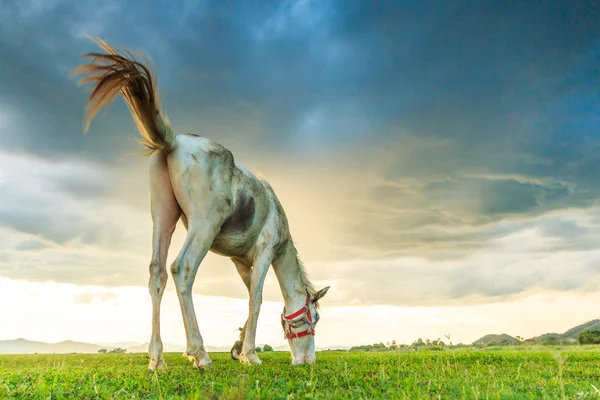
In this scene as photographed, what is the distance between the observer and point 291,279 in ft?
32.1

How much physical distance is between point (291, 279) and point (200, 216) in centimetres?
285

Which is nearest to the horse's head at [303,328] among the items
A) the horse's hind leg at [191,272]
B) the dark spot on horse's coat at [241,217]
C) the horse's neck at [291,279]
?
the horse's neck at [291,279]

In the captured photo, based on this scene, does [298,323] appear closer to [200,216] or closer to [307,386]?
[200,216]

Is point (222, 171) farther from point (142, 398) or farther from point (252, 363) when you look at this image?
point (142, 398)

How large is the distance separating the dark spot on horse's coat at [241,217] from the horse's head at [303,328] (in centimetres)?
202

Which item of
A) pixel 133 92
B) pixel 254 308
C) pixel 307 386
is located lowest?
pixel 307 386

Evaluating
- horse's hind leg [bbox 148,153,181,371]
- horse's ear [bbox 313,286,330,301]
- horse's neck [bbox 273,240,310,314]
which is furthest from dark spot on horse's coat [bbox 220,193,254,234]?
horse's ear [bbox 313,286,330,301]

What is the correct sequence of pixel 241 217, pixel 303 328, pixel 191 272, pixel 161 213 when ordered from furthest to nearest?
pixel 303 328, pixel 241 217, pixel 161 213, pixel 191 272

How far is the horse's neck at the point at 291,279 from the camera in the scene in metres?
9.62

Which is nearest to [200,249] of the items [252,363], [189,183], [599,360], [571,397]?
[189,183]

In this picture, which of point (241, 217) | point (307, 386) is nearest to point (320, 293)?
point (241, 217)

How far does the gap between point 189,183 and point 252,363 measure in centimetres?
329

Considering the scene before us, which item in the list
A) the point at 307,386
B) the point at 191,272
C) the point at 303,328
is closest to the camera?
the point at 307,386

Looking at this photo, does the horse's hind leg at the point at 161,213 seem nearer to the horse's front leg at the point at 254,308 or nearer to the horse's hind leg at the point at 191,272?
the horse's hind leg at the point at 191,272
